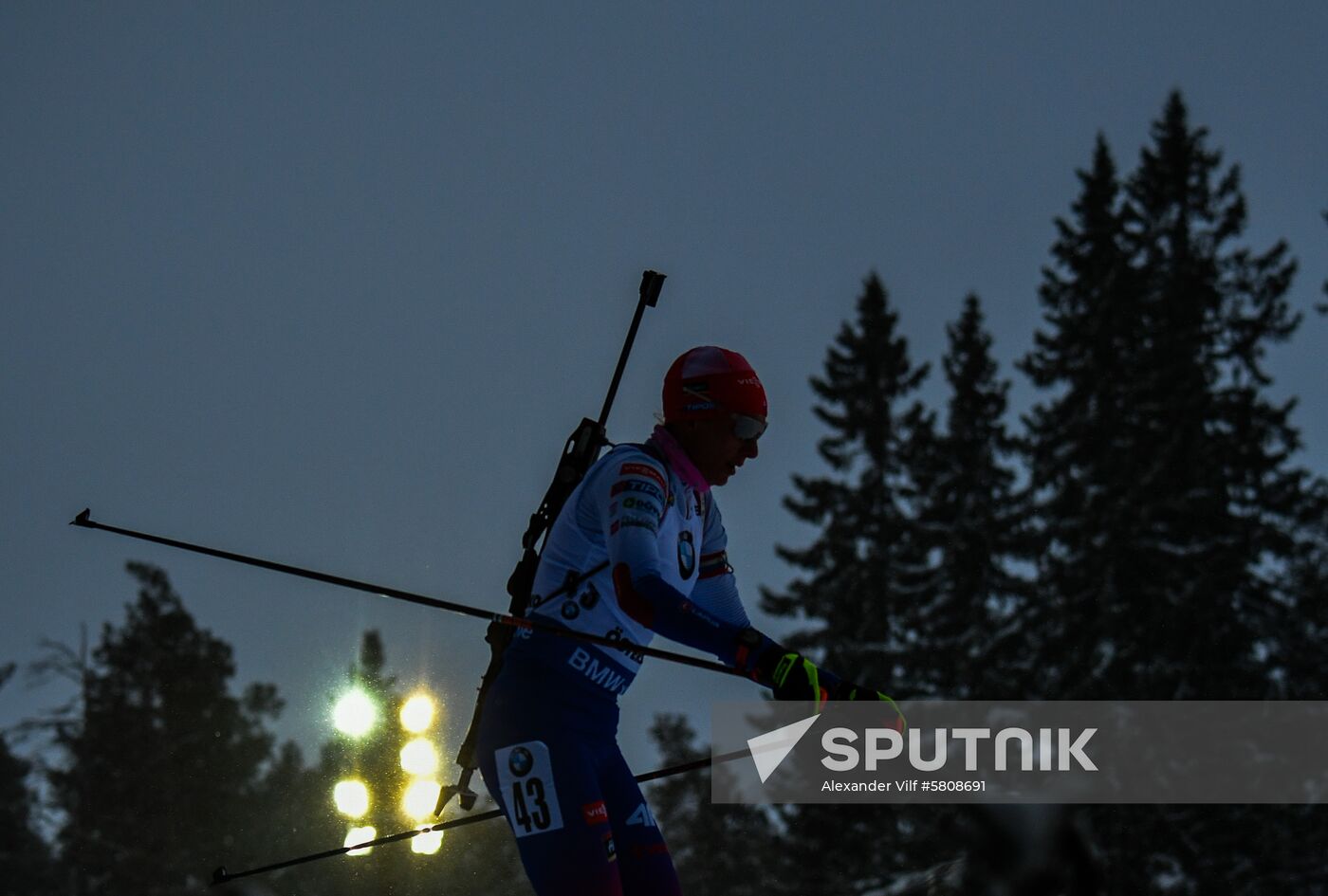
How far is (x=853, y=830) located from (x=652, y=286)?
90.3 ft

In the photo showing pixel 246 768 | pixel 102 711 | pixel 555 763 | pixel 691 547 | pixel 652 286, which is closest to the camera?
pixel 555 763

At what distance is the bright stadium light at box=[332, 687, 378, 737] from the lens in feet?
40.1

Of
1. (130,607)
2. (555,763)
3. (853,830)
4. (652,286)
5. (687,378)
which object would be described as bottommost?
(555,763)

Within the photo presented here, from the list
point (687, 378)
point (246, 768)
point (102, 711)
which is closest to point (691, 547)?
point (687, 378)

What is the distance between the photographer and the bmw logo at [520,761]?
17.2 ft

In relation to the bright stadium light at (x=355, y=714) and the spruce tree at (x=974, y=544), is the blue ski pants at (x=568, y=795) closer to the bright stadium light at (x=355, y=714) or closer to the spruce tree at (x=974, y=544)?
the bright stadium light at (x=355, y=714)

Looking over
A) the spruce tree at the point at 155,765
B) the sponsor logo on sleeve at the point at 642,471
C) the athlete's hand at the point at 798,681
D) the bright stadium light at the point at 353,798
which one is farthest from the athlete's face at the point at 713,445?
the spruce tree at the point at 155,765

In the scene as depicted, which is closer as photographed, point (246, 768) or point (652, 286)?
point (652, 286)

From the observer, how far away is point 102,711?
5369cm

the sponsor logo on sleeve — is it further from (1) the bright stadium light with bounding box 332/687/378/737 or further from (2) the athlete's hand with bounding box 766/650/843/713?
(1) the bright stadium light with bounding box 332/687/378/737

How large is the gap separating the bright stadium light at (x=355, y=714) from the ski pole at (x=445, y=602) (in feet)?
19.7

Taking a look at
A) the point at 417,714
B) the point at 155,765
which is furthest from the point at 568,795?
the point at 155,765

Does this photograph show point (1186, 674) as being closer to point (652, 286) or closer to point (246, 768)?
point (652, 286)

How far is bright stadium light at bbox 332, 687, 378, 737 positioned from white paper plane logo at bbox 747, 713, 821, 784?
6628mm
